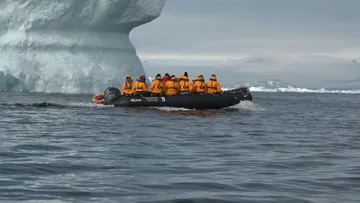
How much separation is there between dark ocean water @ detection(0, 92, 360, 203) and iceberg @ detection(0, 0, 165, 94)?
20375mm

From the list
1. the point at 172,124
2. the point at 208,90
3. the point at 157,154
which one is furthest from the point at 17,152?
the point at 208,90

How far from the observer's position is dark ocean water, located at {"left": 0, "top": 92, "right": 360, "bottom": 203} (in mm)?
6281

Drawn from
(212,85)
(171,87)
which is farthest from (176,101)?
(212,85)

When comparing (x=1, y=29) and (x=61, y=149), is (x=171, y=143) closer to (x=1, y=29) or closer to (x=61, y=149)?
(x=61, y=149)

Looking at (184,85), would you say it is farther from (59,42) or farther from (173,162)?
(59,42)

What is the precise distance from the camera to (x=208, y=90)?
23516 millimetres

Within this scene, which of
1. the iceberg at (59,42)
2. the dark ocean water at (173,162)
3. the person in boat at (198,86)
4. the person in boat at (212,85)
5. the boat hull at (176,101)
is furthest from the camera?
the iceberg at (59,42)

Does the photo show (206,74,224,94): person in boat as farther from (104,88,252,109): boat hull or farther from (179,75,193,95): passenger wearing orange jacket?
(179,75,193,95): passenger wearing orange jacket

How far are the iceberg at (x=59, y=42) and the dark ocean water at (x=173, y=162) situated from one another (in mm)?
20375

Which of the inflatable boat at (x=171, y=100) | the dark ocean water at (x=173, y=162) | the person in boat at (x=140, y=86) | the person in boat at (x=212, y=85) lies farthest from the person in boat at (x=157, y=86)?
the dark ocean water at (x=173, y=162)

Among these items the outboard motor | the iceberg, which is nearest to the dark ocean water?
the outboard motor

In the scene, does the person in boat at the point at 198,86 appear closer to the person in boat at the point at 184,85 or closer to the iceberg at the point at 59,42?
the person in boat at the point at 184,85

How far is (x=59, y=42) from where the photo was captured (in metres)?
37.7

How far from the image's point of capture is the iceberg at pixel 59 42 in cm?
3684
